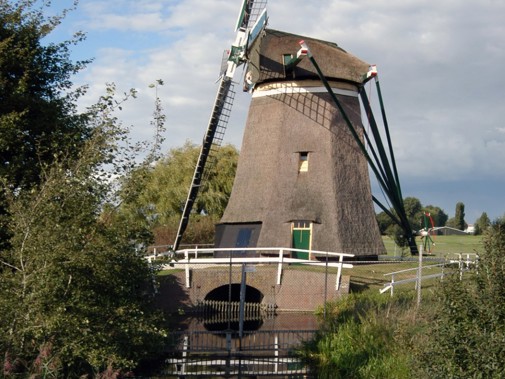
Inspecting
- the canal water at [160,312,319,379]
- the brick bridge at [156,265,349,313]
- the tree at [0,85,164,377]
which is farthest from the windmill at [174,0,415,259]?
the tree at [0,85,164,377]

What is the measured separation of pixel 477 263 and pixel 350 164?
1543 centimetres

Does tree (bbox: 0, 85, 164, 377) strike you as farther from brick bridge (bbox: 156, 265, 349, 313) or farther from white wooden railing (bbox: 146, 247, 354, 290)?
brick bridge (bbox: 156, 265, 349, 313)

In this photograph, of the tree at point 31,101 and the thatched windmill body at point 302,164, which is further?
the thatched windmill body at point 302,164

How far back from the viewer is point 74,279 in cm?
1002

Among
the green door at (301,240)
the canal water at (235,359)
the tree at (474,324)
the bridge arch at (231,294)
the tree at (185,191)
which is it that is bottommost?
the canal water at (235,359)

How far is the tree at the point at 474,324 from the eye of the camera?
25.5 feet

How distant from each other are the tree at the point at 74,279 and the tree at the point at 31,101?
321 centimetres

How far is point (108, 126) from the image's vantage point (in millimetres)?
11617

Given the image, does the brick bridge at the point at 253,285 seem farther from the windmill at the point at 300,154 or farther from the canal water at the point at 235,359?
the canal water at the point at 235,359

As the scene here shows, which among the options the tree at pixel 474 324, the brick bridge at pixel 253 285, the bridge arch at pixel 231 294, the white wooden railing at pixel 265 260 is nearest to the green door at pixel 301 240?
the white wooden railing at pixel 265 260

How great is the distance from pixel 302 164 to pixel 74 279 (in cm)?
1426

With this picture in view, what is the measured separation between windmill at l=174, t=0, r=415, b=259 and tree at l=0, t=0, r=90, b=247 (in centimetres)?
813

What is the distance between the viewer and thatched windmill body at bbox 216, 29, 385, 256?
22.8 metres

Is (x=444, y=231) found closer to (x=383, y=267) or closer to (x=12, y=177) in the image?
(x=383, y=267)
